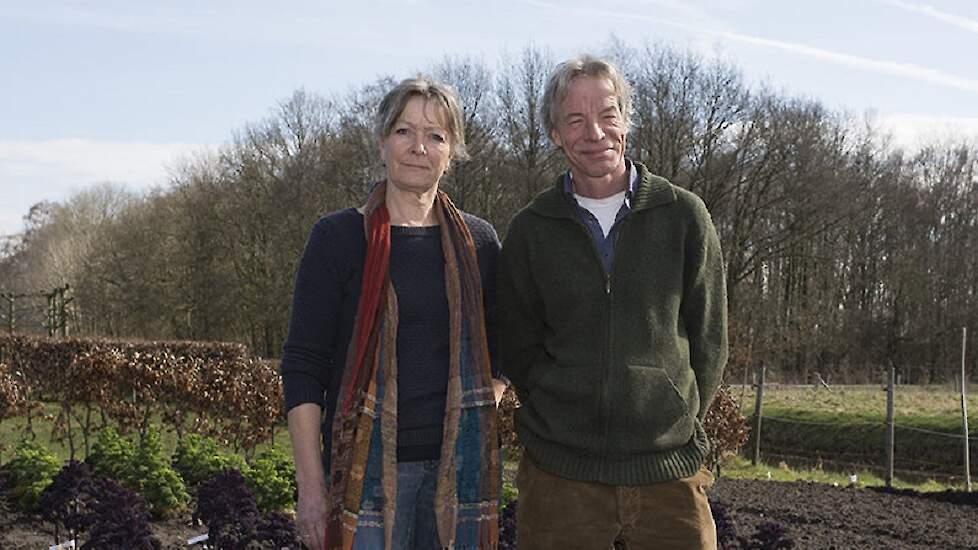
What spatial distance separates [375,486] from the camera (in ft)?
9.48

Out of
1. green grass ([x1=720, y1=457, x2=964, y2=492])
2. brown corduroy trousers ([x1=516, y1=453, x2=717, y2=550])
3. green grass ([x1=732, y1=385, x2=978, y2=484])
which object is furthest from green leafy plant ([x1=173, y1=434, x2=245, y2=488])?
green grass ([x1=732, y1=385, x2=978, y2=484])

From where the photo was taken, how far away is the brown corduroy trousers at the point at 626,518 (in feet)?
9.76

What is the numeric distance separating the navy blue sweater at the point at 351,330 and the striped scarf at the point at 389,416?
0.04 meters

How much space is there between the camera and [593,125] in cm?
309

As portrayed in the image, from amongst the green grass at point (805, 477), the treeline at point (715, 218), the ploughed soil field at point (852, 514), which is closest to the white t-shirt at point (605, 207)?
the ploughed soil field at point (852, 514)

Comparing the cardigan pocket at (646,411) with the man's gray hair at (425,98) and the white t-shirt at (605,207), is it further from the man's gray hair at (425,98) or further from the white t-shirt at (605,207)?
the man's gray hair at (425,98)

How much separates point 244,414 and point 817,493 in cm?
619

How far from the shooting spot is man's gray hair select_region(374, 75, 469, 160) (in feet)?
9.66

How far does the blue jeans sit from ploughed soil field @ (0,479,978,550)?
381 cm

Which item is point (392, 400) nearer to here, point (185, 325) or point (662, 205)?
point (662, 205)

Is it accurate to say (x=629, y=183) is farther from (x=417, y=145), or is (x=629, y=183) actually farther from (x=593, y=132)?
(x=417, y=145)

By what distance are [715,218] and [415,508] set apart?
28.1 metres

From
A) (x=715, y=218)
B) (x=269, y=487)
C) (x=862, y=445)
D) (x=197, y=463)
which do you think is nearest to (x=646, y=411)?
(x=269, y=487)

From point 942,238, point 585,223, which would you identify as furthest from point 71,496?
point 942,238
